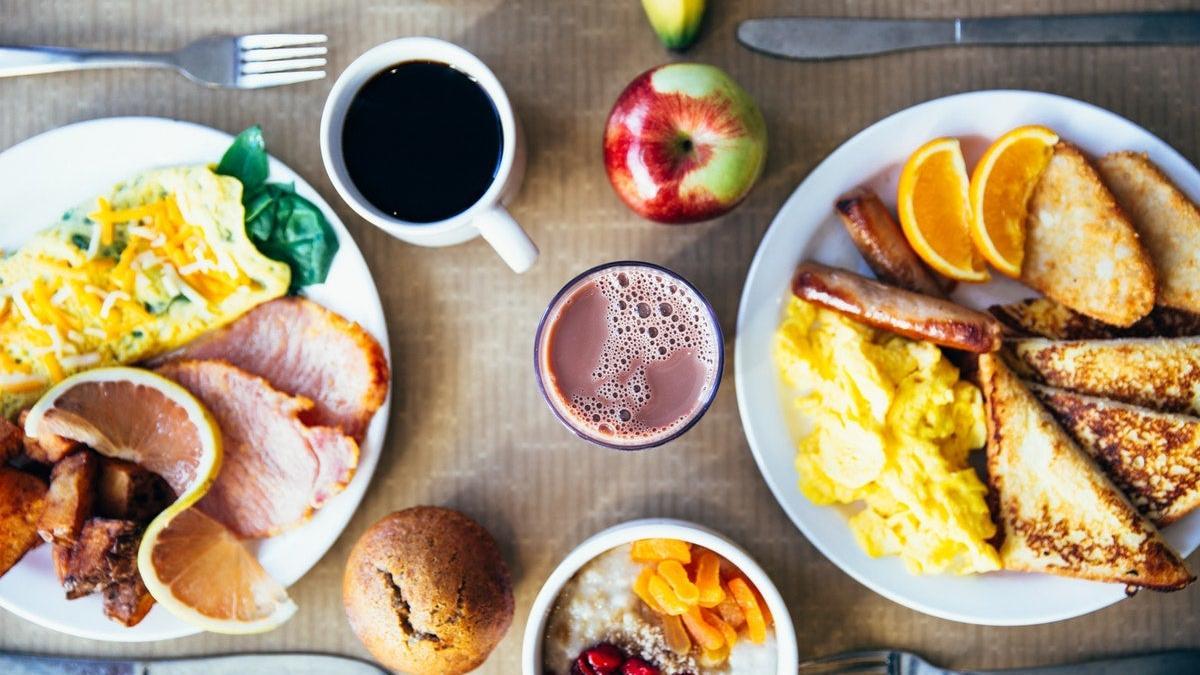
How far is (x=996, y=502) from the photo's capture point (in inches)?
57.6

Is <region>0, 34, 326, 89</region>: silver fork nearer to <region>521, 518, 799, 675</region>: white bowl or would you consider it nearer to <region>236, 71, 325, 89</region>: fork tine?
<region>236, 71, 325, 89</region>: fork tine

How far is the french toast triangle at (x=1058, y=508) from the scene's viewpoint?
139 cm

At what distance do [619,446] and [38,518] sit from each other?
35.0 inches

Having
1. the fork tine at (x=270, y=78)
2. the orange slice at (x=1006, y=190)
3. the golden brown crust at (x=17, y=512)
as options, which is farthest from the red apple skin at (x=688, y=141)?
the golden brown crust at (x=17, y=512)

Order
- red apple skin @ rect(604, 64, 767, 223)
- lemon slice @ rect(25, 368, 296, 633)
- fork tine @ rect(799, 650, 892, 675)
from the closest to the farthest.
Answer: red apple skin @ rect(604, 64, 767, 223) < lemon slice @ rect(25, 368, 296, 633) < fork tine @ rect(799, 650, 892, 675)

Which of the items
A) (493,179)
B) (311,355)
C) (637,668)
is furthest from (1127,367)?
(311,355)

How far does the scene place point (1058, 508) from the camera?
1.43 meters

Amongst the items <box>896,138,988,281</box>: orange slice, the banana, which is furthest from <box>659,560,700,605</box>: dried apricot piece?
the banana

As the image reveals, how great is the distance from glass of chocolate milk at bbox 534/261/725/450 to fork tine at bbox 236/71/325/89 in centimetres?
61

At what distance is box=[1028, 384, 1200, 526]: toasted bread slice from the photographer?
55.3 inches

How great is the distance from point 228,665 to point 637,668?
2.27ft

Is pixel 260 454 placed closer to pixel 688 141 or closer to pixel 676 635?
pixel 676 635

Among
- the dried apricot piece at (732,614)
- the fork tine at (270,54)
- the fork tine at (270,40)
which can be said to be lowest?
the dried apricot piece at (732,614)

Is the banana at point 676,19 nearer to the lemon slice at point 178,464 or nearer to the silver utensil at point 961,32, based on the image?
the silver utensil at point 961,32
